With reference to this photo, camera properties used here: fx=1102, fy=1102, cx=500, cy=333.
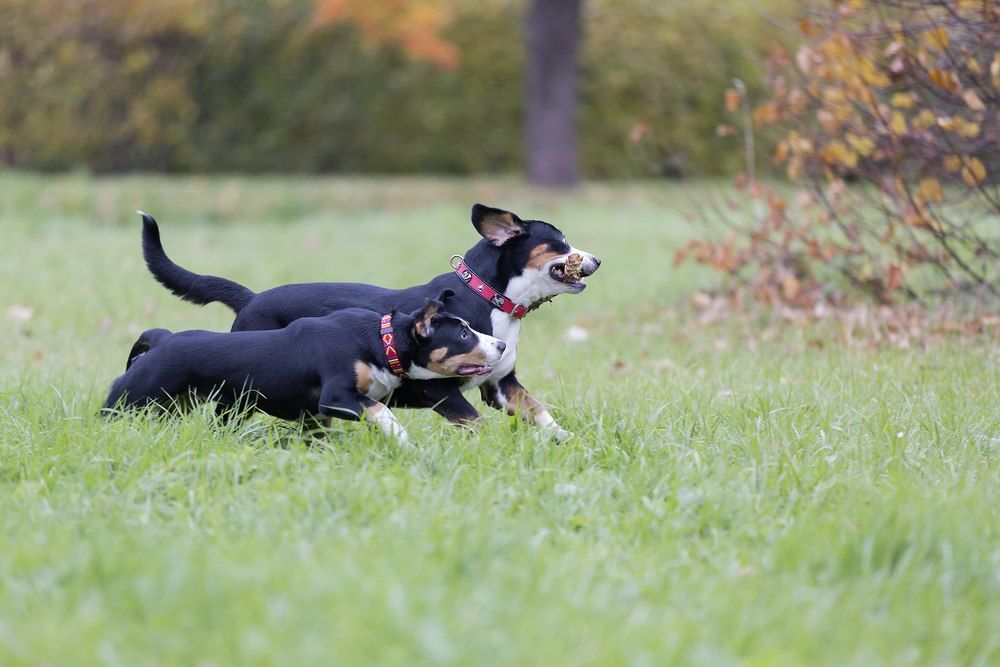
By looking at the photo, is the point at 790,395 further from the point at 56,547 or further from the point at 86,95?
the point at 86,95

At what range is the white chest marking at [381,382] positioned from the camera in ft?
14.1

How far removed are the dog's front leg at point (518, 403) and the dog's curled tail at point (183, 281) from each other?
4.04ft

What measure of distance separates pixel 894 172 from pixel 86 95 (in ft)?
43.2

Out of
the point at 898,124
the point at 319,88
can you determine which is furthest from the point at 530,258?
the point at 319,88

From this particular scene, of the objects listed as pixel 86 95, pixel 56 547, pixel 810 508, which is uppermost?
pixel 56 547

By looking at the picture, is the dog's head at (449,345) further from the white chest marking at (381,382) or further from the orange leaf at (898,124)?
the orange leaf at (898,124)

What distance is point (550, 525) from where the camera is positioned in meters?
3.44

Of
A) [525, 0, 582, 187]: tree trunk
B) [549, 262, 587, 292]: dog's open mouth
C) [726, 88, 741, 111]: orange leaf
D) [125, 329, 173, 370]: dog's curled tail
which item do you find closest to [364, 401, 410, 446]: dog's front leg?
[549, 262, 587, 292]: dog's open mouth

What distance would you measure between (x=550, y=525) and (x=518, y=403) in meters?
1.08

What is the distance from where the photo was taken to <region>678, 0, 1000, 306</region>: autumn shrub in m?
6.35

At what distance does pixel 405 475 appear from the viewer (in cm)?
369

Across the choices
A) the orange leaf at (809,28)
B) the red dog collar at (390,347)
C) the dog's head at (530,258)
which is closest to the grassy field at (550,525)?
the red dog collar at (390,347)

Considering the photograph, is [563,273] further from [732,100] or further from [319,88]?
[319,88]

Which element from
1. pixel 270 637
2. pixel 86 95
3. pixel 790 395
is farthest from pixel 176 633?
pixel 86 95
